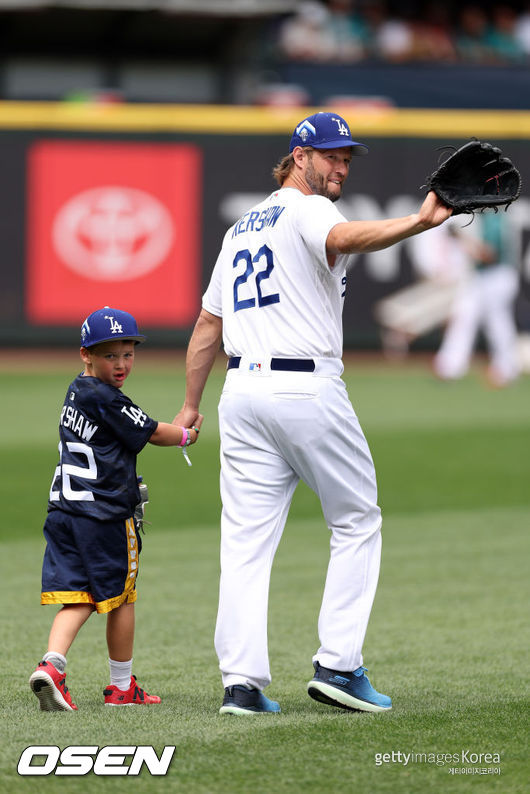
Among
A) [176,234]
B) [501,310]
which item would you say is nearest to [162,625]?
[501,310]

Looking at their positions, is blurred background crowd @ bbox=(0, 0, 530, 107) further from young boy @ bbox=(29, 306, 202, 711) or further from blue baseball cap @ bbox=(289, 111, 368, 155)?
young boy @ bbox=(29, 306, 202, 711)

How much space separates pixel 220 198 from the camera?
20188 millimetres

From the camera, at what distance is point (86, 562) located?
4.52 meters

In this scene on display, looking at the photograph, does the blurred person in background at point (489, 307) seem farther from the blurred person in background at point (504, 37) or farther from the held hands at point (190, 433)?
the held hands at point (190, 433)

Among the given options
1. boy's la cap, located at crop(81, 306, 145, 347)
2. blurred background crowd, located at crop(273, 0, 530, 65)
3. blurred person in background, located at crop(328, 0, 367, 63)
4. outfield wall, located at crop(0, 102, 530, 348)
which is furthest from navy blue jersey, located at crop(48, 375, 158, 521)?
blurred person in background, located at crop(328, 0, 367, 63)

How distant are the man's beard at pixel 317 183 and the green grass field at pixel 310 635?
181cm

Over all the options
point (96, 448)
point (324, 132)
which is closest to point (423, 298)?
point (324, 132)

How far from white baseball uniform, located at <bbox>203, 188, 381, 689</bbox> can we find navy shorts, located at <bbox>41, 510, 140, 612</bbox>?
14.5 inches

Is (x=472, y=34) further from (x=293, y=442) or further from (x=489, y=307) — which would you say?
(x=293, y=442)

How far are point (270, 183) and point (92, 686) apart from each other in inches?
631

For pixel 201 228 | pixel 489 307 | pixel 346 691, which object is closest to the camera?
pixel 346 691

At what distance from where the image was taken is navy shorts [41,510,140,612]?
4.52 m

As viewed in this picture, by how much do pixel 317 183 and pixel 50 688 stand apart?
6.48ft

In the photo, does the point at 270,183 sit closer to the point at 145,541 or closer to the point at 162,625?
the point at 145,541
